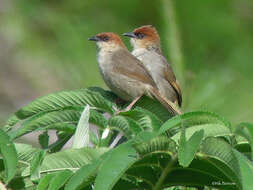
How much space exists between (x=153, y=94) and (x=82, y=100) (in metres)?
1.77

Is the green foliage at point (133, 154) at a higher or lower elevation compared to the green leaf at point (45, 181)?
higher

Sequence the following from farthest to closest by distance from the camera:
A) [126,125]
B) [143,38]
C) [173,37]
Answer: [173,37] < [143,38] < [126,125]

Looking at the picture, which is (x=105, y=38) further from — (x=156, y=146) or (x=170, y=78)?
(x=156, y=146)

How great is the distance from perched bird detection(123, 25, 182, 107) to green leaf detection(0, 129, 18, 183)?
13.3 feet

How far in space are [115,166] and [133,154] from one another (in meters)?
0.09

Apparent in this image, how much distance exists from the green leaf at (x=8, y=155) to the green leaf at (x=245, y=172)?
0.76m

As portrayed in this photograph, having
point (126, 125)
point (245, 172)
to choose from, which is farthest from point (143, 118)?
point (245, 172)

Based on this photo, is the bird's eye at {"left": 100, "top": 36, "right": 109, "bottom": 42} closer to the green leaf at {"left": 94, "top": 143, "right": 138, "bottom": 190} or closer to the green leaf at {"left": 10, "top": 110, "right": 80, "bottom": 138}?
the green leaf at {"left": 10, "top": 110, "right": 80, "bottom": 138}

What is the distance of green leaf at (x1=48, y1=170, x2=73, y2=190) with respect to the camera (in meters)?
1.86

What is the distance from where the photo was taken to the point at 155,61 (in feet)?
20.3

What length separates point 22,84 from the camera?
41.4 ft

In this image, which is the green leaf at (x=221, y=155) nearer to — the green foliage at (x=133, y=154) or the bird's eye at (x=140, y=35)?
the green foliage at (x=133, y=154)

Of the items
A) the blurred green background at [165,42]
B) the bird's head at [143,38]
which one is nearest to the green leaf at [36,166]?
the blurred green background at [165,42]

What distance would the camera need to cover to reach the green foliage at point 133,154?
69.1 inches
